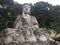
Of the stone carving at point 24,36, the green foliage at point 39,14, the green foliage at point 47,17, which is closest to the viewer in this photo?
the stone carving at point 24,36

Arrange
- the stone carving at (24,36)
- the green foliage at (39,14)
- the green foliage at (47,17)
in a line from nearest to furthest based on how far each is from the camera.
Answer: the stone carving at (24,36) < the green foliage at (39,14) < the green foliage at (47,17)

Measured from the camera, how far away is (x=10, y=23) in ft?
38.9

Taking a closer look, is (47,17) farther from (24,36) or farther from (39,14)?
(24,36)

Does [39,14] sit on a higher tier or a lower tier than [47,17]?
higher

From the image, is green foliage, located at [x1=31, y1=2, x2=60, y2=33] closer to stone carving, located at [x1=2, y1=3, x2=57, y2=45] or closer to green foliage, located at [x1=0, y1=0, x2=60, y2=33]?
green foliage, located at [x1=0, y1=0, x2=60, y2=33]

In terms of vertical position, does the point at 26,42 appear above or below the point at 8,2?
below

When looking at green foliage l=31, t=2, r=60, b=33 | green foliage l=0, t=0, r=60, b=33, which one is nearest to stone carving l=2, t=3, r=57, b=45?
green foliage l=0, t=0, r=60, b=33

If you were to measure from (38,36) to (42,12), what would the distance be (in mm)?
9023

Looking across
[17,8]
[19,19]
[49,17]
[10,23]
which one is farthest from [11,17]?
[19,19]

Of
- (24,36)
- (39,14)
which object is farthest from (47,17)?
(24,36)

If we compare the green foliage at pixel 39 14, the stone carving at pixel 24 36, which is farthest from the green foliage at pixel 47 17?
the stone carving at pixel 24 36

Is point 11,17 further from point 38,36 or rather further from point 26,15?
point 38,36

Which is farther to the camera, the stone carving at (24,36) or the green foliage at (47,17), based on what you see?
the green foliage at (47,17)

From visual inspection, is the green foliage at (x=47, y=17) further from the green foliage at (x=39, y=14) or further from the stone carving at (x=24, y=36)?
the stone carving at (x=24, y=36)
